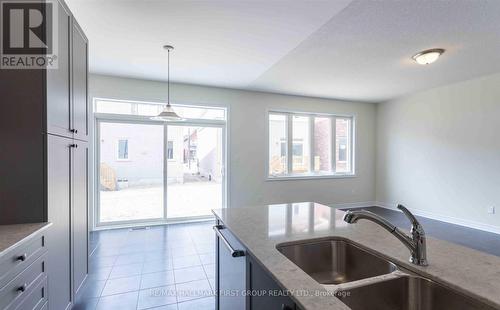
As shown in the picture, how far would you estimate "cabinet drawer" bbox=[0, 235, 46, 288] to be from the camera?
3.77ft

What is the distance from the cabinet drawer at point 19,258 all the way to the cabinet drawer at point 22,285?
0.10 feet

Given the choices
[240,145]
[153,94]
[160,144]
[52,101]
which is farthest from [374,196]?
[52,101]

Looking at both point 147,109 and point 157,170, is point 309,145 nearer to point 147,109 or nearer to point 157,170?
point 157,170

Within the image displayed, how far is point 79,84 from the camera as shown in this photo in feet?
7.10

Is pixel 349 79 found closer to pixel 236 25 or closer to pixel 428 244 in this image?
pixel 236 25

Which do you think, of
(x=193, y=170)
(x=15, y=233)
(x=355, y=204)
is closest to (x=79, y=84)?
(x=15, y=233)

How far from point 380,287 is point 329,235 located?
1.43 feet

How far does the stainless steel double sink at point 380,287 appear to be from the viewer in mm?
876

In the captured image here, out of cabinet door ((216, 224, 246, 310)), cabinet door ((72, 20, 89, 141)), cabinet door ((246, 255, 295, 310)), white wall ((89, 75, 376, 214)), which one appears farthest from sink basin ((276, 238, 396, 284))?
white wall ((89, 75, 376, 214))

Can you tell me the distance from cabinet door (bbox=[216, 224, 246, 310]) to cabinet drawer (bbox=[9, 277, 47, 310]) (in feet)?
3.55

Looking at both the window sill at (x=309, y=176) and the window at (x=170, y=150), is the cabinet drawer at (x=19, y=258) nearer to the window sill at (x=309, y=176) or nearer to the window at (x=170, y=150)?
the window at (x=170, y=150)

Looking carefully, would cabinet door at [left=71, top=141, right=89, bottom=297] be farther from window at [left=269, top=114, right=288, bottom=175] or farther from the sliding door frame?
window at [left=269, top=114, right=288, bottom=175]

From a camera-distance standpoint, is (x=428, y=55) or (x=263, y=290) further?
(x=428, y=55)

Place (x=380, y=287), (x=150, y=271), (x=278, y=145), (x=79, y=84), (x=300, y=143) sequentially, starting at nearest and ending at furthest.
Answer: (x=380, y=287), (x=79, y=84), (x=150, y=271), (x=278, y=145), (x=300, y=143)
